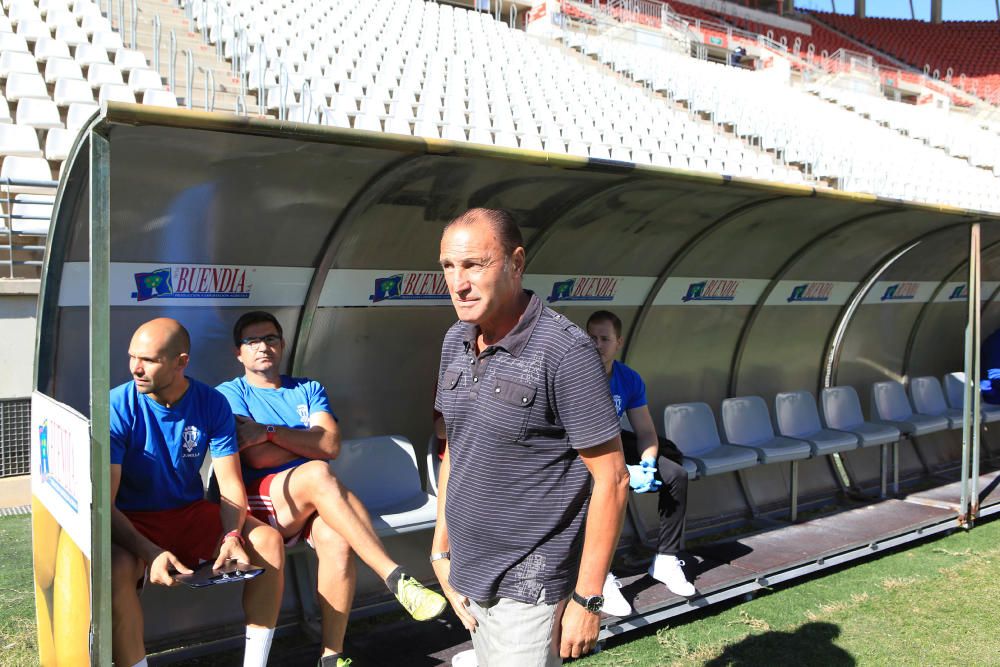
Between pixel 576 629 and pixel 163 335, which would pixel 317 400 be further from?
pixel 576 629

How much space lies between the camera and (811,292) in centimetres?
725

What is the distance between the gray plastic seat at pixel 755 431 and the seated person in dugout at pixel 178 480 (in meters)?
4.02

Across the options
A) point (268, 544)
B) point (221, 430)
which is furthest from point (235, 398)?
point (268, 544)

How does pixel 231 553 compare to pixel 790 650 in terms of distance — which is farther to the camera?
pixel 790 650

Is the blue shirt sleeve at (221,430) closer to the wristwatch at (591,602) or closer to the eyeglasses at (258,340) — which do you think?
the eyeglasses at (258,340)

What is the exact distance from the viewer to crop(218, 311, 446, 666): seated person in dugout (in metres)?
3.67

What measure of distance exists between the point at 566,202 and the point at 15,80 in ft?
29.6

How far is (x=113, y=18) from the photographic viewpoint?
14695mm

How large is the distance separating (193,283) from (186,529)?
1287mm

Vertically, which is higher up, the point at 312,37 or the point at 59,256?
the point at 312,37

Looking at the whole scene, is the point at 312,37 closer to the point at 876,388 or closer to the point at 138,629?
the point at 876,388

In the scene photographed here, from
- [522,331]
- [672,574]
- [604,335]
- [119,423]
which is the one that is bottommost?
[672,574]

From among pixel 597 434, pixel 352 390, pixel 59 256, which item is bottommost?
pixel 352 390

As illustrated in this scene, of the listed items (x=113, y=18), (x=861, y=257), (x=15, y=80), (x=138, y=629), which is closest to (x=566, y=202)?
(x=138, y=629)
